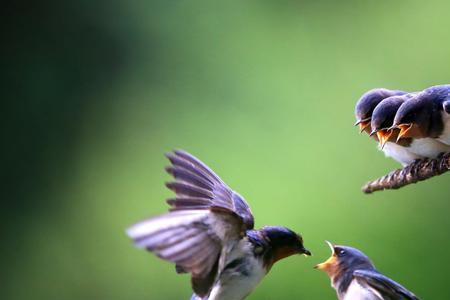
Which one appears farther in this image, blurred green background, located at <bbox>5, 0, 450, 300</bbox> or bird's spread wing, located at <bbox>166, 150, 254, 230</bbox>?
blurred green background, located at <bbox>5, 0, 450, 300</bbox>

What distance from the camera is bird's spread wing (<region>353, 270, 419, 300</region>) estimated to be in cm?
107

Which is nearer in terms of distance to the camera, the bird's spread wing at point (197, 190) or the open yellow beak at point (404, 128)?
the bird's spread wing at point (197, 190)

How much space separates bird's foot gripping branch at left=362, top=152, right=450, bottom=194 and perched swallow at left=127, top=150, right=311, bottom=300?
0.14 metres

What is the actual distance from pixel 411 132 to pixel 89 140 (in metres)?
1.88

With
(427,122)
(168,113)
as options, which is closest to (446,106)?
(427,122)

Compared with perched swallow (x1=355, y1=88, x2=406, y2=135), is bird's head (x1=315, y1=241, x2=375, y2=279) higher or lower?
lower

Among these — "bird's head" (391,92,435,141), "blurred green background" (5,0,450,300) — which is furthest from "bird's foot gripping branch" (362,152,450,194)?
"blurred green background" (5,0,450,300)

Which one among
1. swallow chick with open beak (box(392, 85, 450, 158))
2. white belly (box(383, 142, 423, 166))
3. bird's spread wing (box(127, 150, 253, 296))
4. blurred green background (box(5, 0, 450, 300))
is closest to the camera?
bird's spread wing (box(127, 150, 253, 296))

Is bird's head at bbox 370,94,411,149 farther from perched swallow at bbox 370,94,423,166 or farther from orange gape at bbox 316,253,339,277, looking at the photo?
orange gape at bbox 316,253,339,277

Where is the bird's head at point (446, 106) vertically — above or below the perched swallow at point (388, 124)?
above

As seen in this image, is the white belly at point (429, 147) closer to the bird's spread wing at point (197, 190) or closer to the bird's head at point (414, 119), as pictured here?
the bird's head at point (414, 119)

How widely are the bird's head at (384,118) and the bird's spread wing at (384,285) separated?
0.21 meters

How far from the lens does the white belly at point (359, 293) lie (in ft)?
3.72

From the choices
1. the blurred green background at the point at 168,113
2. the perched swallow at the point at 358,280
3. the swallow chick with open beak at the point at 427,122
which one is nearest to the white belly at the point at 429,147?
the swallow chick with open beak at the point at 427,122
